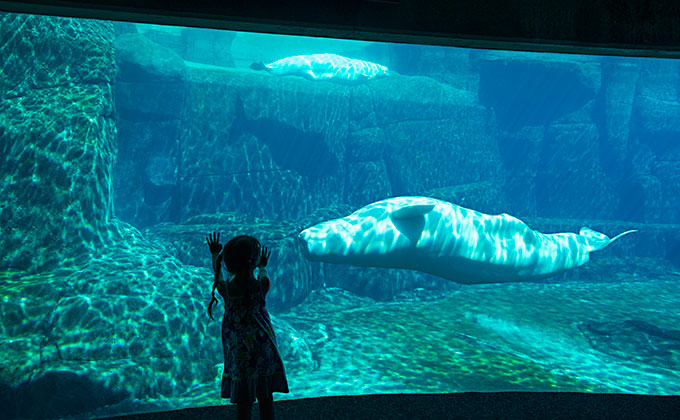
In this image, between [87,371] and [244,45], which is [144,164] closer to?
[87,371]

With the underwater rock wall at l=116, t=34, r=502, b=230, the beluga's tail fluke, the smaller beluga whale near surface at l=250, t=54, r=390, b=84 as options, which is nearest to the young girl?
the beluga's tail fluke

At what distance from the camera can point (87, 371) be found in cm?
597

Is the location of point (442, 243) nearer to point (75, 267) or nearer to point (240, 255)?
point (75, 267)

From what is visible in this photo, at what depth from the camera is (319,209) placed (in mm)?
15273

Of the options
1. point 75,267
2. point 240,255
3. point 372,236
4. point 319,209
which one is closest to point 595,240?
point 372,236

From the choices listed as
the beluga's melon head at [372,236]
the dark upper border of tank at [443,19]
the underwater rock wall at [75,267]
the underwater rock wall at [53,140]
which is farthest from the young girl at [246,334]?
the underwater rock wall at [53,140]

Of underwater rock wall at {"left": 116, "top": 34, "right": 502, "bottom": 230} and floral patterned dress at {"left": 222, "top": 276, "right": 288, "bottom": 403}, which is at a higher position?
underwater rock wall at {"left": 116, "top": 34, "right": 502, "bottom": 230}

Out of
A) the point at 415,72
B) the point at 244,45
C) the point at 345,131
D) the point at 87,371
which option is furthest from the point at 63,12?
the point at 244,45

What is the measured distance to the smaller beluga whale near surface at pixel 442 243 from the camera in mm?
9078

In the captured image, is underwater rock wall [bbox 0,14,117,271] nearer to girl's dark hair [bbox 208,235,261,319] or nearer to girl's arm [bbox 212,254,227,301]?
girl's arm [bbox 212,254,227,301]

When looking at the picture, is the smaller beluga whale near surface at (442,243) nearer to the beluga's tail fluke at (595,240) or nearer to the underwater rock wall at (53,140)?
the beluga's tail fluke at (595,240)

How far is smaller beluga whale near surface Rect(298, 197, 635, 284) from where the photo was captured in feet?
29.8

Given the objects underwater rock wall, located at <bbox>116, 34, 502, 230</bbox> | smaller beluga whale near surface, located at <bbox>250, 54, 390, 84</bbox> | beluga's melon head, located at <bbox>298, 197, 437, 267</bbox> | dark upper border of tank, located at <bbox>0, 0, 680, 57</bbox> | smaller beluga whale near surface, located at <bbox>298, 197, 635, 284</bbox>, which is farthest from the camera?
smaller beluga whale near surface, located at <bbox>250, 54, 390, 84</bbox>

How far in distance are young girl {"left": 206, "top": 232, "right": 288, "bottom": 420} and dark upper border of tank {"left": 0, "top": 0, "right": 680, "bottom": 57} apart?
217 centimetres
